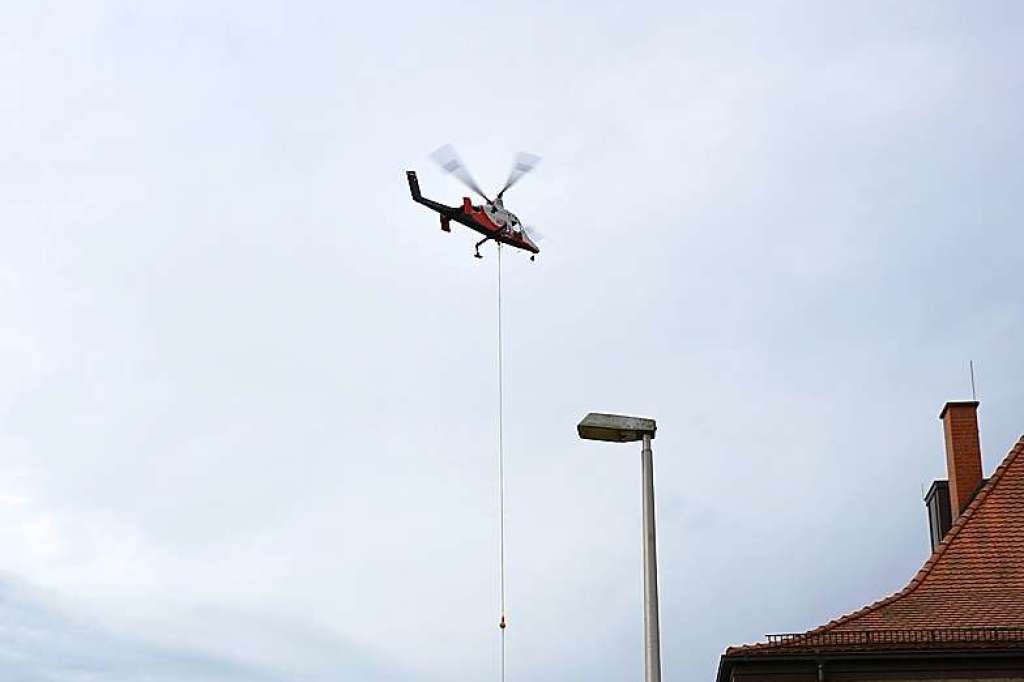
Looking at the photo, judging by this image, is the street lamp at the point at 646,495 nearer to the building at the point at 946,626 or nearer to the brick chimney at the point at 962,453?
the building at the point at 946,626

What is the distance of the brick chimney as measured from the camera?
36.6 metres

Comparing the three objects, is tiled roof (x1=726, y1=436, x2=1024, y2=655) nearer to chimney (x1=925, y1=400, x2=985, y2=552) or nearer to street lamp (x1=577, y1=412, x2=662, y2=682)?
chimney (x1=925, y1=400, x2=985, y2=552)

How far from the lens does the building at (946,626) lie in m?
30.0

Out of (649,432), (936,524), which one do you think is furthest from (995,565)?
(649,432)

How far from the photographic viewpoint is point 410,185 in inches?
1916

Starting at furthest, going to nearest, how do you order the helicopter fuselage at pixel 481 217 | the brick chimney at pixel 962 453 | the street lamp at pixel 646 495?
the helicopter fuselage at pixel 481 217
the brick chimney at pixel 962 453
the street lamp at pixel 646 495

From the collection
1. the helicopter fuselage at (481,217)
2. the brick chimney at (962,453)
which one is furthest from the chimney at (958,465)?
the helicopter fuselage at (481,217)

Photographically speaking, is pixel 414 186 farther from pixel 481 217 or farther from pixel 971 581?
pixel 971 581

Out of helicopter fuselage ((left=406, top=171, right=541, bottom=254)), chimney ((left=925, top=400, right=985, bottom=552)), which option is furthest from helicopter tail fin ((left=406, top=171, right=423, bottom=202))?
chimney ((left=925, top=400, right=985, bottom=552))

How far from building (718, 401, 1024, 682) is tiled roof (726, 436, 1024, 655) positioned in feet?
0.06

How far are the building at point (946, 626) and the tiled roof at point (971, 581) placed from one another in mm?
18

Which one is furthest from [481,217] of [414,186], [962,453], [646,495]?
[646,495]

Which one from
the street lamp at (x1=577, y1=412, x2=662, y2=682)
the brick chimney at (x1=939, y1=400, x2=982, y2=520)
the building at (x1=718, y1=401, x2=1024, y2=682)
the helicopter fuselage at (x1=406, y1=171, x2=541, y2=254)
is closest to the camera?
the street lamp at (x1=577, y1=412, x2=662, y2=682)

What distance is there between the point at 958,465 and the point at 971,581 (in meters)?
4.92
